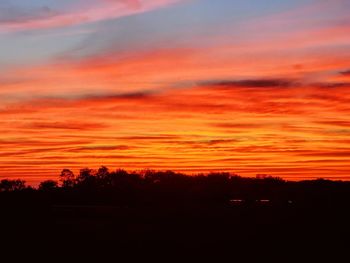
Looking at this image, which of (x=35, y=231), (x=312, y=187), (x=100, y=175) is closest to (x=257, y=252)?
(x=35, y=231)

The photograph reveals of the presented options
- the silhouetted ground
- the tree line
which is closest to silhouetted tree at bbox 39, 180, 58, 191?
the tree line

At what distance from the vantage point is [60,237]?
24.5 m

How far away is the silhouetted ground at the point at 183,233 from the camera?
21766 millimetres

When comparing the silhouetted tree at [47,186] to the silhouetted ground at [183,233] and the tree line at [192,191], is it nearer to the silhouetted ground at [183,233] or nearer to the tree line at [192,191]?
the tree line at [192,191]

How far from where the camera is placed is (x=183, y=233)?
1013 inches

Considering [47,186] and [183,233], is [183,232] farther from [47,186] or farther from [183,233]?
[47,186]

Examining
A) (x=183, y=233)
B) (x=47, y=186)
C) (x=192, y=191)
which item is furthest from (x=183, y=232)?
(x=47, y=186)

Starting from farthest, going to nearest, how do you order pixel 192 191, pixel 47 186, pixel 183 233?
pixel 47 186 < pixel 192 191 < pixel 183 233

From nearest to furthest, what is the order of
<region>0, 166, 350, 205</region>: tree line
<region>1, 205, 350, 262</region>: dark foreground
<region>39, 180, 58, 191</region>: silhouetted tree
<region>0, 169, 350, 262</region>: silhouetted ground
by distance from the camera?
<region>0, 169, 350, 262</region>: silhouetted ground → <region>1, 205, 350, 262</region>: dark foreground → <region>0, 166, 350, 205</region>: tree line → <region>39, 180, 58, 191</region>: silhouetted tree

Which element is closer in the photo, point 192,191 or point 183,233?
point 183,233

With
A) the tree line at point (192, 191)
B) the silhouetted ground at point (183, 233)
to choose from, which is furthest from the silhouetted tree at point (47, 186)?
the silhouetted ground at point (183, 233)

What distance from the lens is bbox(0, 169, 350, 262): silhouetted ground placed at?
21766 millimetres

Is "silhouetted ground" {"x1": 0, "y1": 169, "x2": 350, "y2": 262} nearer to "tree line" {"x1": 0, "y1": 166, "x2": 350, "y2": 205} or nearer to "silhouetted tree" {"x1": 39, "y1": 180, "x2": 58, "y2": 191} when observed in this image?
"tree line" {"x1": 0, "y1": 166, "x2": 350, "y2": 205}

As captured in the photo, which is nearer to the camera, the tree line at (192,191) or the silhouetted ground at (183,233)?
the silhouetted ground at (183,233)
